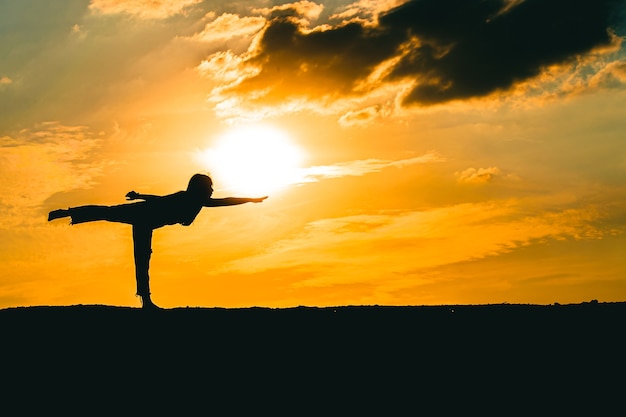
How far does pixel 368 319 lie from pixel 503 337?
1.89 m

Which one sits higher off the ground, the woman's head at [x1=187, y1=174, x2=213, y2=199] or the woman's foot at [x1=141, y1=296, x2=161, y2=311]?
the woman's head at [x1=187, y1=174, x2=213, y2=199]

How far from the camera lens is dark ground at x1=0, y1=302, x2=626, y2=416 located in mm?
8000

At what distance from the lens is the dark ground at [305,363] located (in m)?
8.00

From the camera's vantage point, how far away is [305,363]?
884cm

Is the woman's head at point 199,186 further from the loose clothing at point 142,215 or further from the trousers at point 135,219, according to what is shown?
the trousers at point 135,219

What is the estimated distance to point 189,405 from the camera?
779cm

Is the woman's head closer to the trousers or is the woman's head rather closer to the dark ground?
the trousers

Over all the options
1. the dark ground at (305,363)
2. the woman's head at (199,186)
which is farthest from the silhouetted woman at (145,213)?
the dark ground at (305,363)

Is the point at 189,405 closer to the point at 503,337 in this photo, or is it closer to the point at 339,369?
the point at 339,369

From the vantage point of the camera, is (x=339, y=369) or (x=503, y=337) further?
(x=503, y=337)

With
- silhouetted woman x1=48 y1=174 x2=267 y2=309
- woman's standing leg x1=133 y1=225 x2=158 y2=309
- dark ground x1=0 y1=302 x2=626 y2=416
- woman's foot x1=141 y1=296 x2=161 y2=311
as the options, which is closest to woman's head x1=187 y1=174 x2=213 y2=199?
silhouetted woman x1=48 y1=174 x2=267 y2=309

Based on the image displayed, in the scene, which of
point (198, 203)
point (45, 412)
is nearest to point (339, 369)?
point (45, 412)

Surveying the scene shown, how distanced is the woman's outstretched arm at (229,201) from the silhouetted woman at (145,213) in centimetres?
40

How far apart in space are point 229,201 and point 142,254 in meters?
1.90
